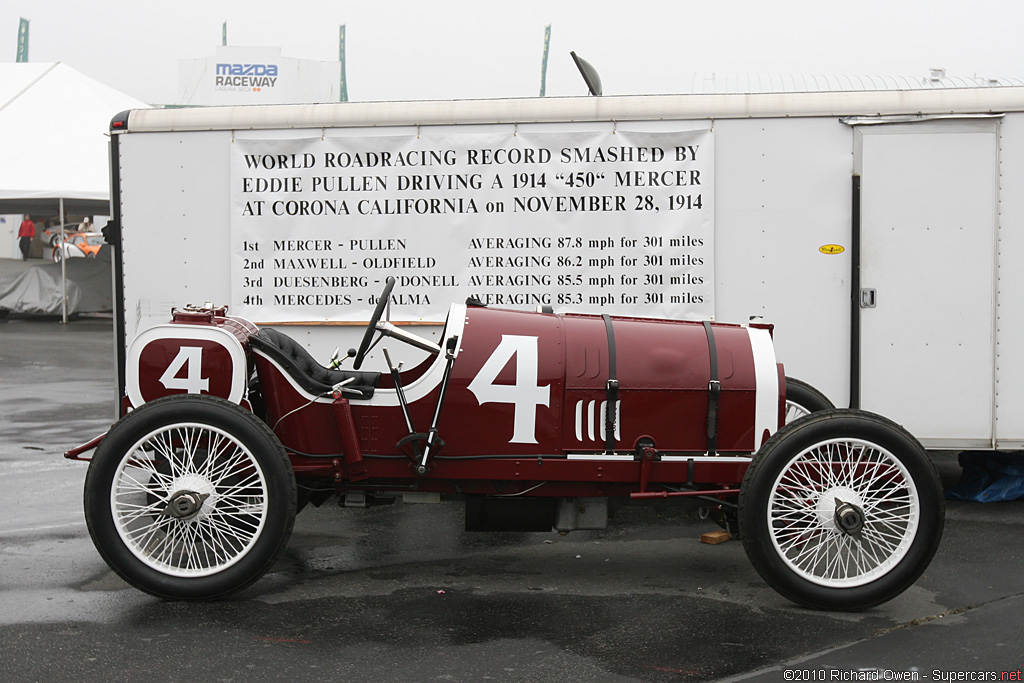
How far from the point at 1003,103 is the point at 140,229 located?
5.58 meters

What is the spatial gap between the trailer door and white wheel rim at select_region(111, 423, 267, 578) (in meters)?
3.88

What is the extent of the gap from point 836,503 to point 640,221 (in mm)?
2580

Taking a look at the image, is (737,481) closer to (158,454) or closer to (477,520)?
(477,520)

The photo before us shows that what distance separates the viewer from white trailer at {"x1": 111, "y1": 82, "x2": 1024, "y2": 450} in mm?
6625

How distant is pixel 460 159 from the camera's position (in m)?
6.93

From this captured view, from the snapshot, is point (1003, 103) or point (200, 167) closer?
point (1003, 103)

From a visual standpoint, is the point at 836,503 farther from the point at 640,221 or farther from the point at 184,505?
the point at 184,505

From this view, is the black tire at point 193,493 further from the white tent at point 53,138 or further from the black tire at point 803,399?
the white tent at point 53,138

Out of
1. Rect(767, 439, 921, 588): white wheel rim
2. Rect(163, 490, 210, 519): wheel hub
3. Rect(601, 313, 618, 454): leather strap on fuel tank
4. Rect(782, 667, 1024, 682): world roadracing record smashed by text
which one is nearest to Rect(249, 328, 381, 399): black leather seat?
Rect(163, 490, 210, 519): wheel hub

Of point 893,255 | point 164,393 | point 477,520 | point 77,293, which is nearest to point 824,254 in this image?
point 893,255

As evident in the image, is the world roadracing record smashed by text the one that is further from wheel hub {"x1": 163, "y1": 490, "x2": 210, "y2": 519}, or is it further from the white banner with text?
the white banner with text

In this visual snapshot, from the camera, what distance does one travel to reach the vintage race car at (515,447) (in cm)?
478

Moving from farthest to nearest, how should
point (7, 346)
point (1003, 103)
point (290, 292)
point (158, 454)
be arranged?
1. point (7, 346)
2. point (290, 292)
3. point (1003, 103)
4. point (158, 454)

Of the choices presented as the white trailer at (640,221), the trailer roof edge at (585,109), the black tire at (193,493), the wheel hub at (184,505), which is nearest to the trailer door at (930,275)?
the white trailer at (640,221)
